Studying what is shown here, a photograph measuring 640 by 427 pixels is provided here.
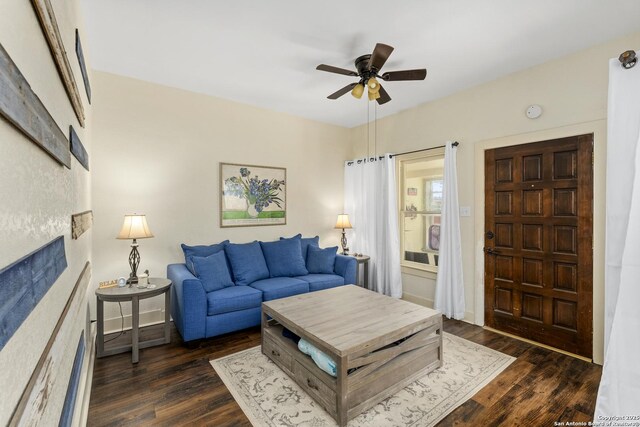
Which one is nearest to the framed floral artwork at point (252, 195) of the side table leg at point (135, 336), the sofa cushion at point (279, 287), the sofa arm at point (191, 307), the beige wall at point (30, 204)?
the sofa cushion at point (279, 287)

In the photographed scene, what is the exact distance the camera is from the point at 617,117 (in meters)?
2.02

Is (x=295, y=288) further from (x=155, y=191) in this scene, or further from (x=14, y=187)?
(x=14, y=187)

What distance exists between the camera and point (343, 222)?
15.5 feet

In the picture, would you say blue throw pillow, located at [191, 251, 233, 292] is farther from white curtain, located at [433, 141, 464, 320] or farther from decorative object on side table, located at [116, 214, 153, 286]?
white curtain, located at [433, 141, 464, 320]

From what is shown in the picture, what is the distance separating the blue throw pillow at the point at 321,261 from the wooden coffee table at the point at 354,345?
46.7 inches

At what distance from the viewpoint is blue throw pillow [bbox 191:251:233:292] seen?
3156 millimetres

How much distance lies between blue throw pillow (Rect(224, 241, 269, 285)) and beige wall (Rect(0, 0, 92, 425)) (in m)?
2.14

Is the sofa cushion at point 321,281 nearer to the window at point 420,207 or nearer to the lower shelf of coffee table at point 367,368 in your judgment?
the lower shelf of coffee table at point 367,368

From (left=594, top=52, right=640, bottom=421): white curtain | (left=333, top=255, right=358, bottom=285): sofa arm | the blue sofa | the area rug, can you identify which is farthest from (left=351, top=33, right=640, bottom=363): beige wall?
the blue sofa

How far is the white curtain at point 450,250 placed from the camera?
11.8ft

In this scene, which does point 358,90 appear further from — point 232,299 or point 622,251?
point 232,299

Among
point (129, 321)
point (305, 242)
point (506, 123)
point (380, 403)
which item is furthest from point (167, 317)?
point (506, 123)

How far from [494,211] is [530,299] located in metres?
0.95

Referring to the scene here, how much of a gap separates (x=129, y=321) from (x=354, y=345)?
8.91ft
